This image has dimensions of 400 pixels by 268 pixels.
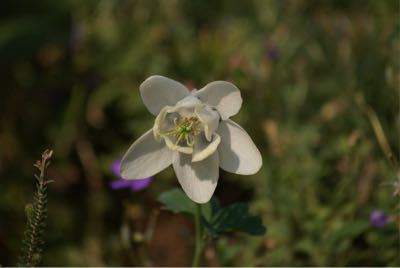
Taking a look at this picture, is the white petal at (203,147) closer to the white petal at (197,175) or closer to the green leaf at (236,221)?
the white petal at (197,175)

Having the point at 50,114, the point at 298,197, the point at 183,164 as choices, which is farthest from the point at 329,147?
the point at 50,114

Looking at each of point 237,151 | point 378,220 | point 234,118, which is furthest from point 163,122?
point 234,118

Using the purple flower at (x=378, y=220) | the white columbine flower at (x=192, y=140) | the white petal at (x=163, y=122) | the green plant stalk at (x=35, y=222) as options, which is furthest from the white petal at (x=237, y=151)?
the purple flower at (x=378, y=220)

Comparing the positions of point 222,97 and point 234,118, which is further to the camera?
point 234,118

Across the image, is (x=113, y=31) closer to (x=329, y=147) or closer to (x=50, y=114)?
(x=50, y=114)

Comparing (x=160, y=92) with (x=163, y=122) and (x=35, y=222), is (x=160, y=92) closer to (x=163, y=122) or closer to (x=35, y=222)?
(x=163, y=122)

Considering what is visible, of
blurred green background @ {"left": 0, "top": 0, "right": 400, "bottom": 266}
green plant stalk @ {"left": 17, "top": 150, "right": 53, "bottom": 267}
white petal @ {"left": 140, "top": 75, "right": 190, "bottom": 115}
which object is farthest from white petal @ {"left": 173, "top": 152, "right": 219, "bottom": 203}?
blurred green background @ {"left": 0, "top": 0, "right": 400, "bottom": 266}
